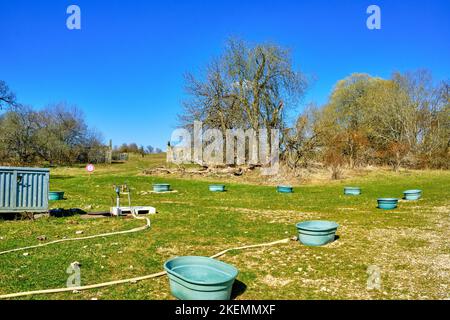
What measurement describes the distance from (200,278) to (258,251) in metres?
2.42

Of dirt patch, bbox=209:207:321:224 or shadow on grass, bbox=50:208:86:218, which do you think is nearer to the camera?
dirt patch, bbox=209:207:321:224

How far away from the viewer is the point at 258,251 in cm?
715

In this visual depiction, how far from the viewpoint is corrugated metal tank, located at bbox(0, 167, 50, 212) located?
9.70 meters

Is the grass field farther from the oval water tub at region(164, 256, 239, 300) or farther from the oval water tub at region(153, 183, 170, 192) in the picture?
the oval water tub at region(153, 183, 170, 192)

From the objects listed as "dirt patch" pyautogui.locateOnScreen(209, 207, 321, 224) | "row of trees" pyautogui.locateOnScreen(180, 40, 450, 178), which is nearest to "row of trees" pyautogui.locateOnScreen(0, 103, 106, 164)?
"row of trees" pyautogui.locateOnScreen(180, 40, 450, 178)

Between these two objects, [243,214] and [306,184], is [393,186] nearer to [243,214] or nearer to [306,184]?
[306,184]

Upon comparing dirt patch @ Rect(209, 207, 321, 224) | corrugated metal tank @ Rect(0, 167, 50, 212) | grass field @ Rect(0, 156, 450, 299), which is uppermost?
corrugated metal tank @ Rect(0, 167, 50, 212)

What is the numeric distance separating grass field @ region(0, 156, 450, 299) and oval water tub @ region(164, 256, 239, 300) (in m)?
0.33

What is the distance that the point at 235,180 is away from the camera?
25.7m

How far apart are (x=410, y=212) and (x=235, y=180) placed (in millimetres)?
14555

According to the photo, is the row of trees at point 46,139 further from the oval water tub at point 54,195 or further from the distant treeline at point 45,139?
the oval water tub at point 54,195

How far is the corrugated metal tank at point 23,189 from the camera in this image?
9.70 m

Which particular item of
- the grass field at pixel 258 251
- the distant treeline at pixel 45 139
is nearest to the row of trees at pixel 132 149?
the distant treeline at pixel 45 139

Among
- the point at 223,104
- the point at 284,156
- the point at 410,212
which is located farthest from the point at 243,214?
the point at 223,104
